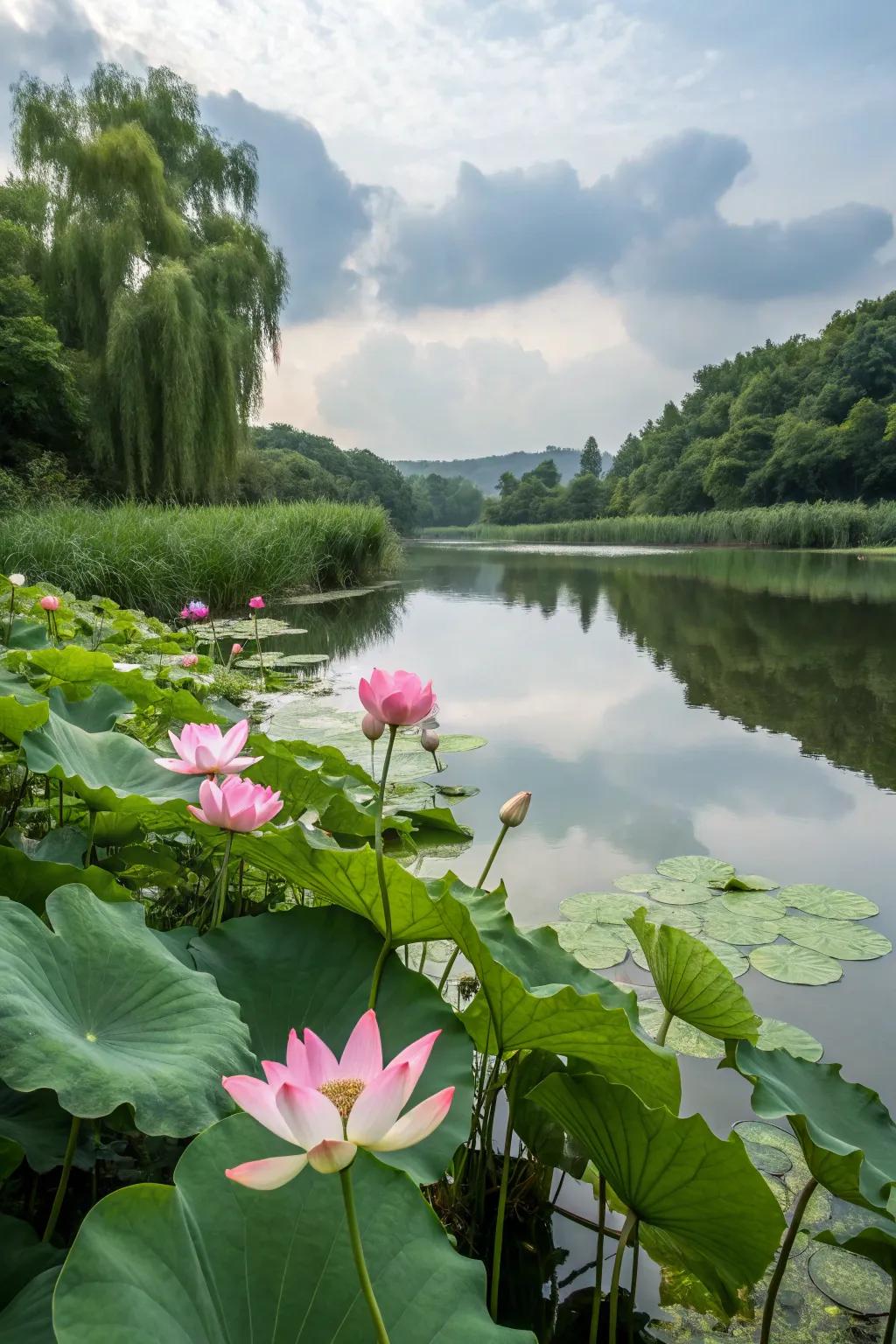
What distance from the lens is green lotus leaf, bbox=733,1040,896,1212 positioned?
24.4 inches

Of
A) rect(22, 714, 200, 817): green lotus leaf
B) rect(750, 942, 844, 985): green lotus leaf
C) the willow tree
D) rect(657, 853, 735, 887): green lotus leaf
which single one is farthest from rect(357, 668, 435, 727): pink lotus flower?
the willow tree

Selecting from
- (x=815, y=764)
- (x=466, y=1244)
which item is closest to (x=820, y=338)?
(x=815, y=764)

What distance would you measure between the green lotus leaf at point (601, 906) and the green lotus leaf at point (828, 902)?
333 millimetres

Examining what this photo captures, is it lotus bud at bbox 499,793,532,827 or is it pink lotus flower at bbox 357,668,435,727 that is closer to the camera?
pink lotus flower at bbox 357,668,435,727

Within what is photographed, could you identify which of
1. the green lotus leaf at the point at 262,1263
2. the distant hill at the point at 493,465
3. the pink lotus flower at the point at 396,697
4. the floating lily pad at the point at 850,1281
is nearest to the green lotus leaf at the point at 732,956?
the floating lily pad at the point at 850,1281

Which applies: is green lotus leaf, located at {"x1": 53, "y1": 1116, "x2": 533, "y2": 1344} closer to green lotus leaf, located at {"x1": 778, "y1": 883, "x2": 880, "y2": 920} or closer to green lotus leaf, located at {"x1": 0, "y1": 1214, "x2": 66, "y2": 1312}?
green lotus leaf, located at {"x1": 0, "y1": 1214, "x2": 66, "y2": 1312}

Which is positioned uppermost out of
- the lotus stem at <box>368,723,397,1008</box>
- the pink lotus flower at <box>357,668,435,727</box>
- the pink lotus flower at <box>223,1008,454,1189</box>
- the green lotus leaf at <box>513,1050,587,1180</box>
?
the pink lotus flower at <box>357,668,435,727</box>

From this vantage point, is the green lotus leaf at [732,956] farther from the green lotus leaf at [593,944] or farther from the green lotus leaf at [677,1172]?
the green lotus leaf at [677,1172]

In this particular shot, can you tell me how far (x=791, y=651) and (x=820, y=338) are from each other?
3629 cm

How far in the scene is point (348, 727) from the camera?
9.75 feet

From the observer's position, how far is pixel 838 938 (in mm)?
1602

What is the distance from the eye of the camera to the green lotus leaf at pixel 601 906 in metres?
1.65

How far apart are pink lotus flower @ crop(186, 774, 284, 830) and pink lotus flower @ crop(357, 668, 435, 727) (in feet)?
0.45

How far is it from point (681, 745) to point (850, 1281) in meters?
2.30
